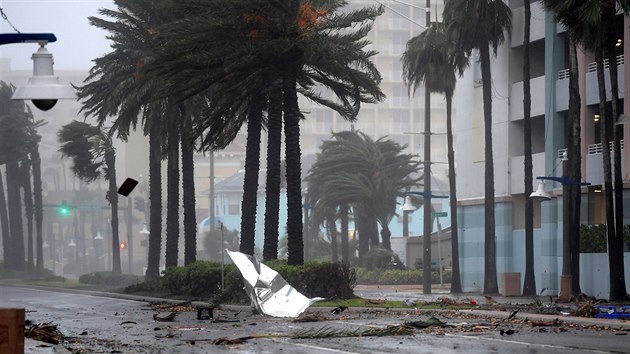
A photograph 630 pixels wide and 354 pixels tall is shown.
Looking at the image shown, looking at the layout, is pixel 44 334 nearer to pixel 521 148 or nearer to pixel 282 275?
pixel 282 275

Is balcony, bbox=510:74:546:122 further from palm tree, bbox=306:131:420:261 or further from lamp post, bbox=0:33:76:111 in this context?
lamp post, bbox=0:33:76:111

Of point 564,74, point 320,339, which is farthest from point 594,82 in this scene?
point 320,339

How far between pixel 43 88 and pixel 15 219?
81898 mm

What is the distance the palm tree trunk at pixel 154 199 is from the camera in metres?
55.3

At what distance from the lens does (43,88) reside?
17641 millimetres

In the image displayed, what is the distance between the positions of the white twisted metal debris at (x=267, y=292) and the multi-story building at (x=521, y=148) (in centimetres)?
1594

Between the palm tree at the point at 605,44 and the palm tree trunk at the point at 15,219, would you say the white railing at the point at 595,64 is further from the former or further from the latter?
the palm tree trunk at the point at 15,219

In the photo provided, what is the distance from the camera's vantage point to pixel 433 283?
2815 inches

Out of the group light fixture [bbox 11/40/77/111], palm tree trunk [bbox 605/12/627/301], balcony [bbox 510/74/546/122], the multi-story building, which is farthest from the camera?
balcony [bbox 510/74/546/122]

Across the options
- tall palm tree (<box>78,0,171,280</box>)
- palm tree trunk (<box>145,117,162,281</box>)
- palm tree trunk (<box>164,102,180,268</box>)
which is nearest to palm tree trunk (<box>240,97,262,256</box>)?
tall palm tree (<box>78,0,171,280</box>)

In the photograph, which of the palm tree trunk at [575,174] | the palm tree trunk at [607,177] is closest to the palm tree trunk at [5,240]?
the palm tree trunk at [575,174]

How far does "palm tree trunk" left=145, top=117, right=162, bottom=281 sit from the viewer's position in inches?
2178

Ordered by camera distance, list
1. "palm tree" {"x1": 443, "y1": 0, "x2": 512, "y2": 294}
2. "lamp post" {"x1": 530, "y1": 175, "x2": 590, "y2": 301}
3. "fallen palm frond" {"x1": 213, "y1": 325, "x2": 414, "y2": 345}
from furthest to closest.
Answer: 1. "palm tree" {"x1": 443, "y1": 0, "x2": 512, "y2": 294}
2. "lamp post" {"x1": 530, "y1": 175, "x2": 590, "y2": 301}
3. "fallen palm frond" {"x1": 213, "y1": 325, "x2": 414, "y2": 345}

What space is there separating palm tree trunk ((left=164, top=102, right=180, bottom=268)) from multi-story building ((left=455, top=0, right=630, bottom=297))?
1397cm
